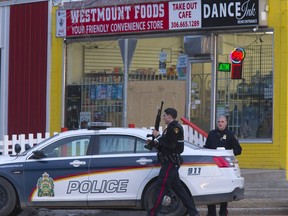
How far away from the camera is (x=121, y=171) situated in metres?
11.0

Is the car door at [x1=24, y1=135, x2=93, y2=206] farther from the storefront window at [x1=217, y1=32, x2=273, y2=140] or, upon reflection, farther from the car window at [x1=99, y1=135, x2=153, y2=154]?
the storefront window at [x1=217, y1=32, x2=273, y2=140]

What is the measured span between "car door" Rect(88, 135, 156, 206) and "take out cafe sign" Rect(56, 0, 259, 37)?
6.20m

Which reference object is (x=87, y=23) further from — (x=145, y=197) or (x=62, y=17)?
(x=145, y=197)

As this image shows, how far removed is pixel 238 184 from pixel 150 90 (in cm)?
733

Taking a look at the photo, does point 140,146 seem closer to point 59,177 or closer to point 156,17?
point 59,177

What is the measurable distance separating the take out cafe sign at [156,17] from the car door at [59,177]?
6419mm

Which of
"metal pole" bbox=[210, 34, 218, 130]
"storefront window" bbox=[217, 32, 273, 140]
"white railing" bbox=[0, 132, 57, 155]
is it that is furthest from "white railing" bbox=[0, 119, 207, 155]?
"storefront window" bbox=[217, 32, 273, 140]

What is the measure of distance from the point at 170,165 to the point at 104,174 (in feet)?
3.92

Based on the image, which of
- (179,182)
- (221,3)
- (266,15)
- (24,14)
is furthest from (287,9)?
(24,14)

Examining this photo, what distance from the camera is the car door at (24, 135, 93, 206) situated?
36.4 feet

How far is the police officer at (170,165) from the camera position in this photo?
10.4m

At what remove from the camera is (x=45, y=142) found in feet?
37.4

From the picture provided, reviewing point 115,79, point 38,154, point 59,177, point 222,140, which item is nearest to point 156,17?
point 115,79

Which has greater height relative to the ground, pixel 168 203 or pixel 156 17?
pixel 156 17
